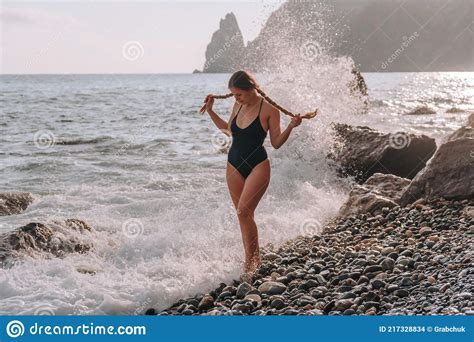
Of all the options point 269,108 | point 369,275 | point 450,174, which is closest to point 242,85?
point 269,108

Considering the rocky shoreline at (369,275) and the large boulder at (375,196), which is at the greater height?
the large boulder at (375,196)

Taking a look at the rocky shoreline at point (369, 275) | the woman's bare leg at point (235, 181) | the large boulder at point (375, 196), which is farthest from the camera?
the large boulder at point (375, 196)

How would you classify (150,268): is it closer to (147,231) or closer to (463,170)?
(147,231)

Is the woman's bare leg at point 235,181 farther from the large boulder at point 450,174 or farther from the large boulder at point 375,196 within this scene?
the large boulder at point 450,174

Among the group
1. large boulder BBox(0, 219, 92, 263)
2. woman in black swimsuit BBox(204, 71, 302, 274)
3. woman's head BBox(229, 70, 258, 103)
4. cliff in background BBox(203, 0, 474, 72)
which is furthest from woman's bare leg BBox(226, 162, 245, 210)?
cliff in background BBox(203, 0, 474, 72)

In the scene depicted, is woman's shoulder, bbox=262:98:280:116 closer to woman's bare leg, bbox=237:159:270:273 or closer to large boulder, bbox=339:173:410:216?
woman's bare leg, bbox=237:159:270:273

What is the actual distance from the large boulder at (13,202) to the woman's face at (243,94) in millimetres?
6710

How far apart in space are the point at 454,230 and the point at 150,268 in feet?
12.7

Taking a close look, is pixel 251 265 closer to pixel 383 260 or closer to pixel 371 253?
pixel 371 253

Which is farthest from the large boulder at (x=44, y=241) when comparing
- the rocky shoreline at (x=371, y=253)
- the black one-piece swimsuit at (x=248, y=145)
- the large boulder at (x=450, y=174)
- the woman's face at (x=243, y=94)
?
the large boulder at (x=450, y=174)

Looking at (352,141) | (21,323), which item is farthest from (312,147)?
(21,323)

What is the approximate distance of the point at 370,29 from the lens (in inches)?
5212

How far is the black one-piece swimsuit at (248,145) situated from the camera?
657 centimetres

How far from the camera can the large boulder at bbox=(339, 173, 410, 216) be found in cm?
953
